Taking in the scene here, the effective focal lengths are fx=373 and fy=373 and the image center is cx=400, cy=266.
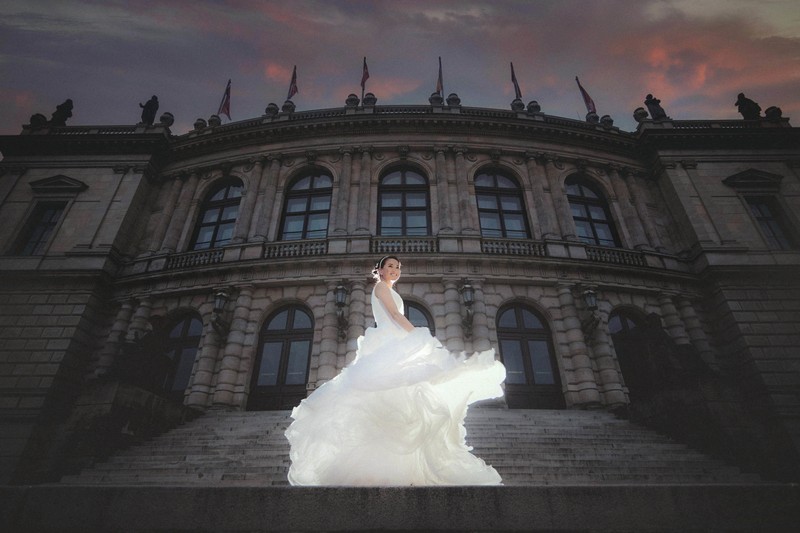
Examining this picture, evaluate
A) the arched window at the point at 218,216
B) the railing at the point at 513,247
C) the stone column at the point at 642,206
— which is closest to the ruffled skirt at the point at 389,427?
the railing at the point at 513,247

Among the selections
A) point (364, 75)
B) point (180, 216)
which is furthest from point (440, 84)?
point (180, 216)

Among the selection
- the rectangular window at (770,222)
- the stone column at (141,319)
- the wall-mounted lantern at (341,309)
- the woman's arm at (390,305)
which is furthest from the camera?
the rectangular window at (770,222)

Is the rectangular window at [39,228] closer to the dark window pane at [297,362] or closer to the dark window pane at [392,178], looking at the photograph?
the dark window pane at [297,362]

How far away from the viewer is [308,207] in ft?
54.4

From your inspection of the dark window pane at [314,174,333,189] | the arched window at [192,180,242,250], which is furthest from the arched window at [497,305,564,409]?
the arched window at [192,180,242,250]

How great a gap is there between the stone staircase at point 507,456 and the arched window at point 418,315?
3970 mm

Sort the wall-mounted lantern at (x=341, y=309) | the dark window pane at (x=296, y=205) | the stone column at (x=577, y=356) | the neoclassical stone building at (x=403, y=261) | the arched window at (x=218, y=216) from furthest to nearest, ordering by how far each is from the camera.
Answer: the dark window pane at (x=296, y=205), the arched window at (x=218, y=216), the wall-mounted lantern at (x=341, y=309), the stone column at (x=577, y=356), the neoclassical stone building at (x=403, y=261)

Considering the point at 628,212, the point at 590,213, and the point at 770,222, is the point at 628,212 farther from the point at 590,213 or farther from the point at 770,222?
the point at 770,222

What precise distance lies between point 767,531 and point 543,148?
57.2ft

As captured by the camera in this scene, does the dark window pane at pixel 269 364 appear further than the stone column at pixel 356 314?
Yes

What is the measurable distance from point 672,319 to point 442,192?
10006 mm

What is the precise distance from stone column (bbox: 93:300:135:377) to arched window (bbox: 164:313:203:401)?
59.6 inches

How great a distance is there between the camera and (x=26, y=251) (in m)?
15.5

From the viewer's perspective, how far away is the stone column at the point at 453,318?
1247cm
